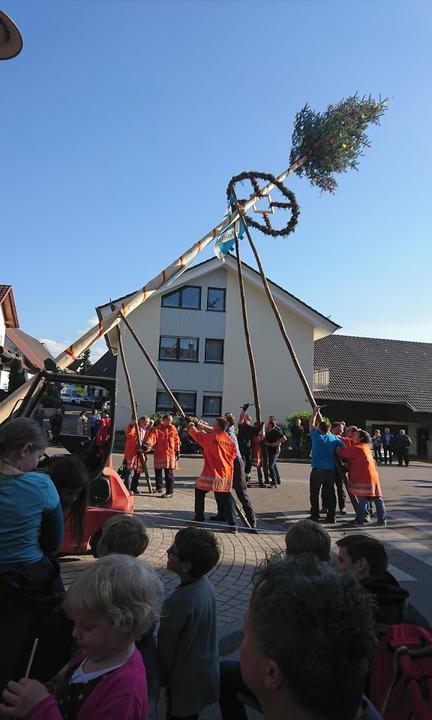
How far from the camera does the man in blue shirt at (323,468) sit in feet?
32.2

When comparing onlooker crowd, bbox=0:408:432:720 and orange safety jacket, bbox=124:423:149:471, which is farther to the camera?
orange safety jacket, bbox=124:423:149:471

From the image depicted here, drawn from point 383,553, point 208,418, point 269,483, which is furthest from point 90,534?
point 208,418

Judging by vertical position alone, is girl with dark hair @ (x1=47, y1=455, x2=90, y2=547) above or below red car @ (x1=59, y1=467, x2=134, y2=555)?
above

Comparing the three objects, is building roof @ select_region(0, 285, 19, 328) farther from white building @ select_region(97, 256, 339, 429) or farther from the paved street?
the paved street

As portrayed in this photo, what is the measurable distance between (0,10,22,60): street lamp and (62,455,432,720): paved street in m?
5.03

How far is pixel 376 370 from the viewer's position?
118 feet

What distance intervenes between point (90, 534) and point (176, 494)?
6644 mm

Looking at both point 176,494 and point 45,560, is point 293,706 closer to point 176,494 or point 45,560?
point 45,560

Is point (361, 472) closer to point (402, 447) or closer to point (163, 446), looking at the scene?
point (163, 446)

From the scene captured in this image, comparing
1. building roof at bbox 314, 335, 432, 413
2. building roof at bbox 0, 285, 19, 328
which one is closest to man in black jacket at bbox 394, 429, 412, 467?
building roof at bbox 314, 335, 432, 413

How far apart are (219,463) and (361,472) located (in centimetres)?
276

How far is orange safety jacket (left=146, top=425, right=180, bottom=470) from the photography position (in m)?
11.9

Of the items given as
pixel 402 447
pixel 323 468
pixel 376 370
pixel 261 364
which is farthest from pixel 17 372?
pixel 376 370

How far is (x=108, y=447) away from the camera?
629 centimetres
